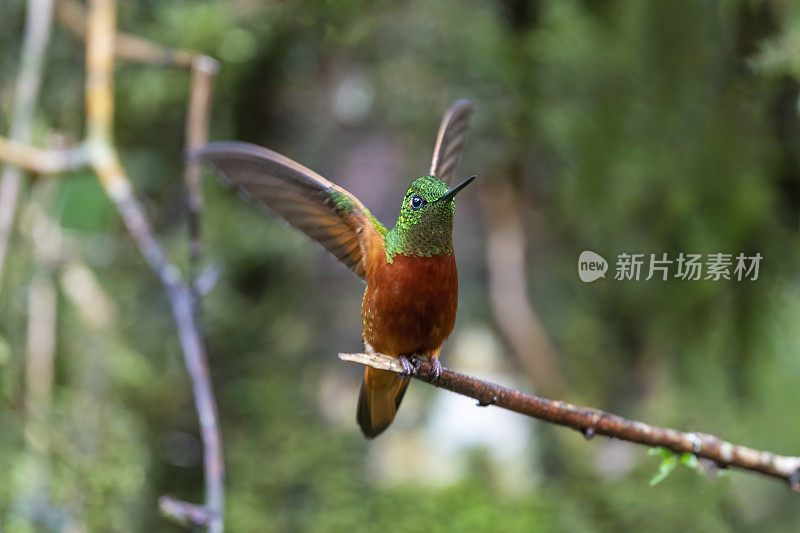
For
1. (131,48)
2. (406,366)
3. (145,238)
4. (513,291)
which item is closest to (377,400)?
(406,366)

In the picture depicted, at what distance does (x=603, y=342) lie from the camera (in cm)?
296

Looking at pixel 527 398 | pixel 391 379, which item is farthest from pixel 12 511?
pixel 527 398

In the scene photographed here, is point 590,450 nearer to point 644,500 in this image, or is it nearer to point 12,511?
point 644,500

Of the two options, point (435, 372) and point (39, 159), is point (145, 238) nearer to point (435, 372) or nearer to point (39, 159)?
point (39, 159)

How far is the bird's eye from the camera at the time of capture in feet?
2.42

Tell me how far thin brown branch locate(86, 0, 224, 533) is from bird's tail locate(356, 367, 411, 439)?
0.83 ft

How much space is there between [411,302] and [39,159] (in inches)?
50.0

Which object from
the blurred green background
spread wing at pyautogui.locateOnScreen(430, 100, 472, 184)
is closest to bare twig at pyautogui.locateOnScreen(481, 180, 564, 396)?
the blurred green background

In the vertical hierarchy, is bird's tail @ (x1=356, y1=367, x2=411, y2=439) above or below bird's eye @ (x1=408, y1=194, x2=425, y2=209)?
below

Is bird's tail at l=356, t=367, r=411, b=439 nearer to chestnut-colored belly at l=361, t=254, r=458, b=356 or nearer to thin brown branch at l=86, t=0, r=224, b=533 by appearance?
chestnut-colored belly at l=361, t=254, r=458, b=356

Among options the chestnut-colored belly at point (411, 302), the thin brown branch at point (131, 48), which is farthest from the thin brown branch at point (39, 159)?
the chestnut-colored belly at point (411, 302)

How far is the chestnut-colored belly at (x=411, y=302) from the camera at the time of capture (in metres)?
0.76

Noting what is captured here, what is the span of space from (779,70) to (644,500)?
1313 mm

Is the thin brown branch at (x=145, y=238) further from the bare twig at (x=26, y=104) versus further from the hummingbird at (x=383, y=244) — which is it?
the hummingbird at (x=383, y=244)
